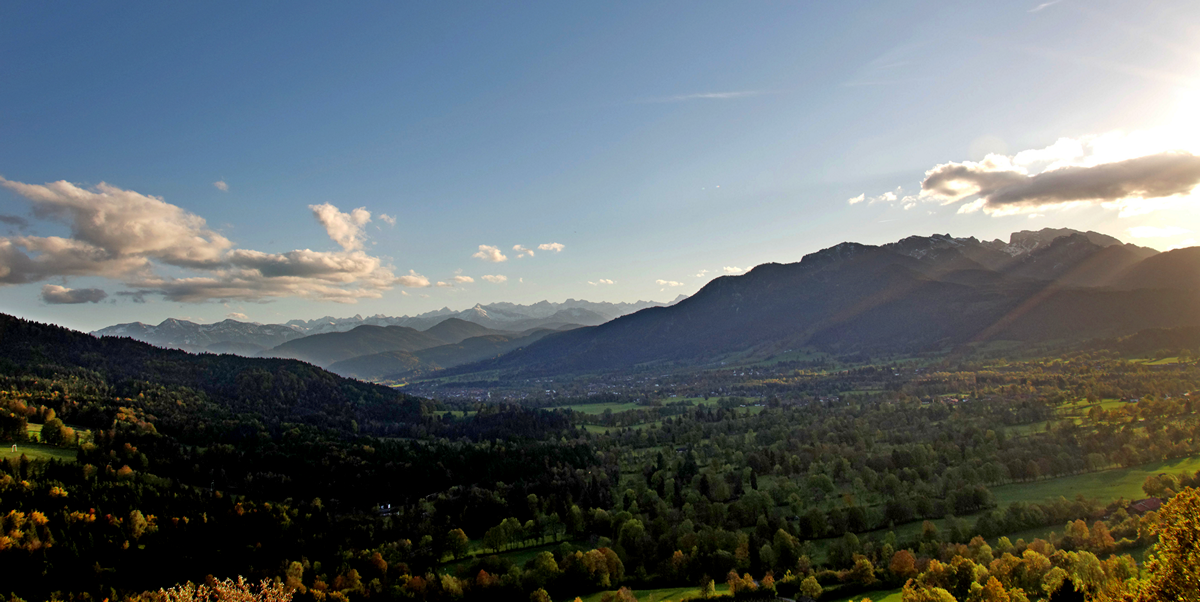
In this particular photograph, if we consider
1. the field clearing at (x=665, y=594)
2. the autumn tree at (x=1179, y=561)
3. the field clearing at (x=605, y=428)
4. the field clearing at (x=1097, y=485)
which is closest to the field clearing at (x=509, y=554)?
the field clearing at (x=665, y=594)

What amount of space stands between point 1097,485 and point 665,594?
75200mm

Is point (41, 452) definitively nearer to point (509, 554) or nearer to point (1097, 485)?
point (509, 554)

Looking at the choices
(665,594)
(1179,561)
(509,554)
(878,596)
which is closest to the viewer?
(1179,561)

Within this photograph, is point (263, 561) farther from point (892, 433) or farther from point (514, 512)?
point (892, 433)

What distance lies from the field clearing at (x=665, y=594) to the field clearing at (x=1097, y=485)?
50.5 metres

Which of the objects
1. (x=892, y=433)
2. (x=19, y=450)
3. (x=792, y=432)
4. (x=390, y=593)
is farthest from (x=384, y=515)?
(x=892, y=433)

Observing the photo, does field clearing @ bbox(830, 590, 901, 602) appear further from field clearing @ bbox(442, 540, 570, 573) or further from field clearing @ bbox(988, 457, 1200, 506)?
field clearing @ bbox(442, 540, 570, 573)

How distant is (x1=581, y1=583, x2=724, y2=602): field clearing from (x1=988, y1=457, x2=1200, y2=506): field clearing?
50502mm

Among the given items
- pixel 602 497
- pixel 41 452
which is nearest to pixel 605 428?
pixel 602 497

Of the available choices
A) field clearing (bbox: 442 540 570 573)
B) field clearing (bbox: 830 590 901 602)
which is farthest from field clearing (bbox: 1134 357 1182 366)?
field clearing (bbox: 442 540 570 573)

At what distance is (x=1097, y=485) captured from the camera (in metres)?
82.6

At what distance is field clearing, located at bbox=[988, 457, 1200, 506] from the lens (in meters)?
78.8

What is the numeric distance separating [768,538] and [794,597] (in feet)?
45.1

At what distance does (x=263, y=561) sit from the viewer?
68.0 meters
